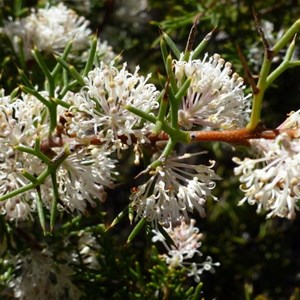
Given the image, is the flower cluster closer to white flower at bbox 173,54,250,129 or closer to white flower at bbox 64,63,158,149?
white flower at bbox 64,63,158,149

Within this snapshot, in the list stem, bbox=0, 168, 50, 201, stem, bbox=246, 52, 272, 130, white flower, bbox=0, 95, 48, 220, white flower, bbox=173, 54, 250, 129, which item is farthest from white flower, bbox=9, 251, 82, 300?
stem, bbox=246, 52, 272, 130

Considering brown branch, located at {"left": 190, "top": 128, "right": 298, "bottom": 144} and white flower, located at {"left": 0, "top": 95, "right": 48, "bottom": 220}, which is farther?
white flower, located at {"left": 0, "top": 95, "right": 48, "bottom": 220}

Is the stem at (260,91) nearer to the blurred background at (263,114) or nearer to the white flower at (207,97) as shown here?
the white flower at (207,97)

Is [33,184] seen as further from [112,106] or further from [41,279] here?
[41,279]

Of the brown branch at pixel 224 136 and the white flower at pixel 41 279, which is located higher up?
the brown branch at pixel 224 136

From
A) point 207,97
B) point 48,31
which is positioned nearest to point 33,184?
point 207,97

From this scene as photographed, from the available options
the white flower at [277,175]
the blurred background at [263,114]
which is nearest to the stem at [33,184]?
the white flower at [277,175]
